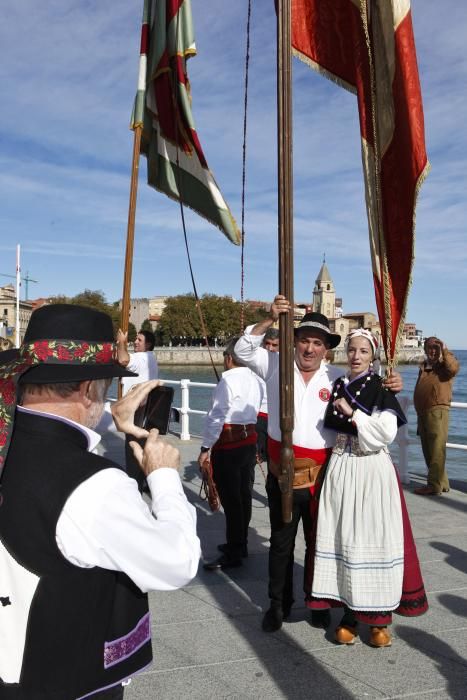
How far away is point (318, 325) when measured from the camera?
149 inches

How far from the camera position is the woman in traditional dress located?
133 inches

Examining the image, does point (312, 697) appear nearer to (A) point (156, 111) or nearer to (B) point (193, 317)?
(A) point (156, 111)

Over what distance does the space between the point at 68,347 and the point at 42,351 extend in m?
0.06

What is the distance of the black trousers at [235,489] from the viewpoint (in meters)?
4.71

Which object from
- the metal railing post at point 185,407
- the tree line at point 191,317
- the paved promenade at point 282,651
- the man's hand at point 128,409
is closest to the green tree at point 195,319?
the tree line at point 191,317

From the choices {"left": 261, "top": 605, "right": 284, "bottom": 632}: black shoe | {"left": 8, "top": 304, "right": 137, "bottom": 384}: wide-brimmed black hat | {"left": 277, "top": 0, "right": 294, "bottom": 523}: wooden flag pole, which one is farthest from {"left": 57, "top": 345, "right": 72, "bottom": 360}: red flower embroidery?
{"left": 261, "top": 605, "right": 284, "bottom": 632}: black shoe

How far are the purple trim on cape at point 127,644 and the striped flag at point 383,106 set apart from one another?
2.20 metres

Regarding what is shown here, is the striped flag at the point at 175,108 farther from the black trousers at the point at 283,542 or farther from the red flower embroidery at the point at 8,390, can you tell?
the red flower embroidery at the point at 8,390

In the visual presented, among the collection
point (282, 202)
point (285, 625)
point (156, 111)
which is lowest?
point (285, 625)

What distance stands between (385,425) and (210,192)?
6.64 feet

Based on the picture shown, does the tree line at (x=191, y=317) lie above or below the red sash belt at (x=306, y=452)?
above

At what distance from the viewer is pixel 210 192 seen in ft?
14.4

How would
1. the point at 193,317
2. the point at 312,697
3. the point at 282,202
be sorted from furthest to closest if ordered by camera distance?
the point at 193,317 < the point at 282,202 < the point at 312,697

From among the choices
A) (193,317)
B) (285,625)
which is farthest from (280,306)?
(193,317)
